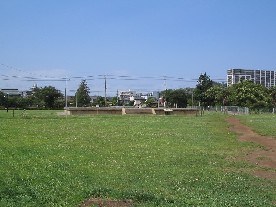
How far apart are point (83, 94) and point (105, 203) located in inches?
5748

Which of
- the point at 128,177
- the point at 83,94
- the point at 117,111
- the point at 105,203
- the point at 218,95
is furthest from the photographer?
the point at 83,94

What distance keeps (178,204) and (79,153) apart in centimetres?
927

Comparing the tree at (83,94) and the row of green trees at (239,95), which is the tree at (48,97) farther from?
the row of green trees at (239,95)

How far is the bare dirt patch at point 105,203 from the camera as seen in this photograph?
880 centimetres

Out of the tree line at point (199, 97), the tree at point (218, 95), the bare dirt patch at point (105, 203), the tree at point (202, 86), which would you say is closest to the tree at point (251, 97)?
the tree line at point (199, 97)

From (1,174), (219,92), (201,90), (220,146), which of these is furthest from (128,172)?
(201,90)

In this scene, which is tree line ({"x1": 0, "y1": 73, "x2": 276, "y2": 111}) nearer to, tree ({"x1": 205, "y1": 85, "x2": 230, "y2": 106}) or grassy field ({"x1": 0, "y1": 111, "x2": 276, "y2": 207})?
tree ({"x1": 205, "y1": 85, "x2": 230, "y2": 106})

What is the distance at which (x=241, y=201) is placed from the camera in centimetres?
947

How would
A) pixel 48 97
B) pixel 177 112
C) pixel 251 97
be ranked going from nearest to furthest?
pixel 177 112 → pixel 251 97 → pixel 48 97

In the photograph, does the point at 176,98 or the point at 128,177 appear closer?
the point at 128,177

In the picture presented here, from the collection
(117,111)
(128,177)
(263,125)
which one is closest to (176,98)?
(117,111)

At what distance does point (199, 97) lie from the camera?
468 feet

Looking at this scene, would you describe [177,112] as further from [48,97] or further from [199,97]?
[48,97]

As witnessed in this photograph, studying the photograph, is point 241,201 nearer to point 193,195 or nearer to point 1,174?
point 193,195
